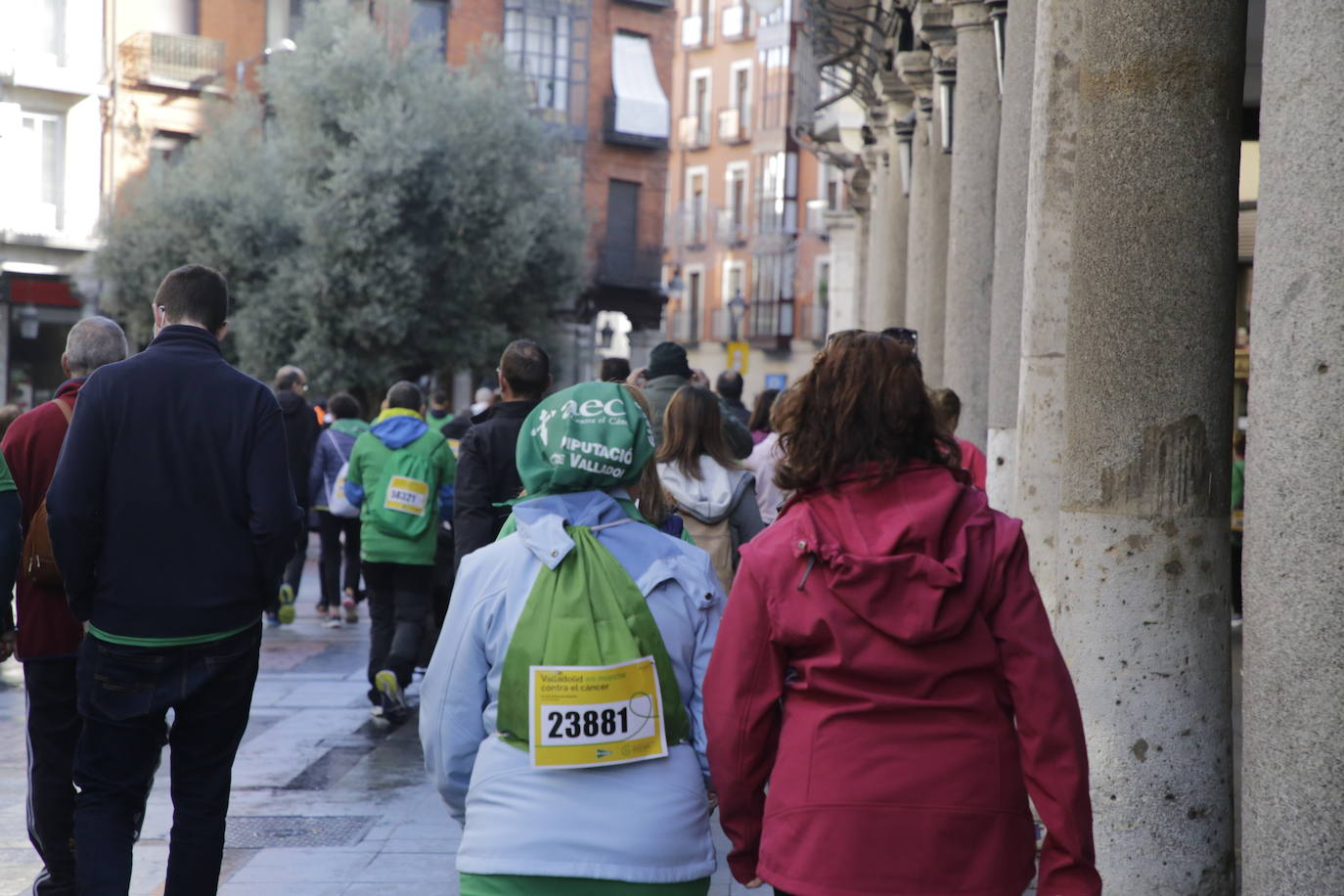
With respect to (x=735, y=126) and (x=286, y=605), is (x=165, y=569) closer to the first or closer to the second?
(x=286, y=605)

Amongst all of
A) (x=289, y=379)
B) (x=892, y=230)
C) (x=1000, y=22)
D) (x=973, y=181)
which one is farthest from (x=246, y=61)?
(x=1000, y=22)

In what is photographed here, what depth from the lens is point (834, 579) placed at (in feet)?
10.5

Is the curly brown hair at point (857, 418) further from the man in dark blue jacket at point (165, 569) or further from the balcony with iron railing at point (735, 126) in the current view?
the balcony with iron railing at point (735, 126)

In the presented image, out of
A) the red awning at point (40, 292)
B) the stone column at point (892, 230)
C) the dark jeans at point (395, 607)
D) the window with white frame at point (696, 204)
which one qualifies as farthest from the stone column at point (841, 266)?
the dark jeans at point (395, 607)

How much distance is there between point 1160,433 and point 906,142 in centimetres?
1272

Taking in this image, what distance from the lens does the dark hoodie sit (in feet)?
10.4

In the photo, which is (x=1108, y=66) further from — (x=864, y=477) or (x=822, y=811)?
(x=822, y=811)

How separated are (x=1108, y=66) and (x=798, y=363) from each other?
170ft

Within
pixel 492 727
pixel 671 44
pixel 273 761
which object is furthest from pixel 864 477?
pixel 671 44

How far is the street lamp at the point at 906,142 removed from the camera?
1767 centimetres

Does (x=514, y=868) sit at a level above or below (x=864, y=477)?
below

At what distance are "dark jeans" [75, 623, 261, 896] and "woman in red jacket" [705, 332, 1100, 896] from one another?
217 centimetres

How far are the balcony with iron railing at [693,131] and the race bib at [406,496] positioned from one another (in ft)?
170

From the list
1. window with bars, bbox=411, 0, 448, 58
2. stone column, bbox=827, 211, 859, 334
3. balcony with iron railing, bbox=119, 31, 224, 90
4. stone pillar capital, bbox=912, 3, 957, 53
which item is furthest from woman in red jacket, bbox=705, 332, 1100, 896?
window with bars, bbox=411, 0, 448, 58
